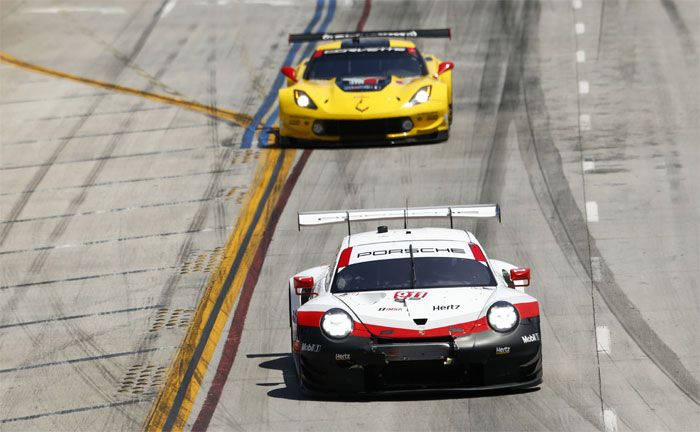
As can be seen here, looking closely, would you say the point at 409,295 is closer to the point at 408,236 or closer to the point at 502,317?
the point at 502,317

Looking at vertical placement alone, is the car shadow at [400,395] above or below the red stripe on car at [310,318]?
below

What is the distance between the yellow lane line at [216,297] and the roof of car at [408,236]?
1.64 m

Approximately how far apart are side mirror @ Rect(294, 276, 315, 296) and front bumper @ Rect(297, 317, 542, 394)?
4.00ft

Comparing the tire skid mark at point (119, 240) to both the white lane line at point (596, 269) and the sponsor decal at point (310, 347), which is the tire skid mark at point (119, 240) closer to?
the white lane line at point (596, 269)

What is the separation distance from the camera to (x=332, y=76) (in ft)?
67.4

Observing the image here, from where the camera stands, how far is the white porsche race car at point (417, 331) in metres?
10.6

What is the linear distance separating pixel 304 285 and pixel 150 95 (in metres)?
12.2

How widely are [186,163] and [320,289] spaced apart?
8.22 m

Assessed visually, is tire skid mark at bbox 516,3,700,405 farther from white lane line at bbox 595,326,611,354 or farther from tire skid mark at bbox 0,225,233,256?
tire skid mark at bbox 0,225,233,256

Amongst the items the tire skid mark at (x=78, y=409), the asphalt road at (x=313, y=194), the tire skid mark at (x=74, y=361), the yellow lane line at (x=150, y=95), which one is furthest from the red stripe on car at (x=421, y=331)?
the yellow lane line at (x=150, y=95)

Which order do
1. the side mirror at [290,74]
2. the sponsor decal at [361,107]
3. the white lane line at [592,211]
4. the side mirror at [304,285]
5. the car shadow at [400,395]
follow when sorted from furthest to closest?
the side mirror at [290,74] < the sponsor decal at [361,107] < the white lane line at [592,211] < the side mirror at [304,285] < the car shadow at [400,395]

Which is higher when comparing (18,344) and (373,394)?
(373,394)

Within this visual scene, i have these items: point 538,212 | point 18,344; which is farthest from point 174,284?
point 538,212

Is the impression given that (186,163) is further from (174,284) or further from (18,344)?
(18,344)
